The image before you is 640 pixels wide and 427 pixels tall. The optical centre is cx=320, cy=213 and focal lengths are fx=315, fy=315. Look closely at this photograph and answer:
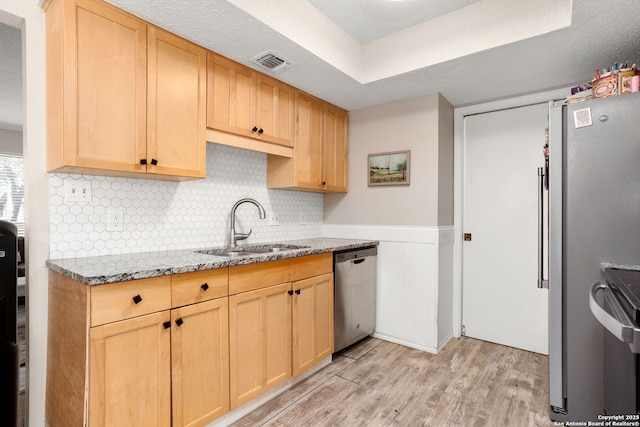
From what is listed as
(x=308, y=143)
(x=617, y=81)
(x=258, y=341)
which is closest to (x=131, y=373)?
(x=258, y=341)

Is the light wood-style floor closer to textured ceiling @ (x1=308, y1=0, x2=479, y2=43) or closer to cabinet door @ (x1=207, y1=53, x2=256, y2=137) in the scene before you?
cabinet door @ (x1=207, y1=53, x2=256, y2=137)

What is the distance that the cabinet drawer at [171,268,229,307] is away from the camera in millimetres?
1530

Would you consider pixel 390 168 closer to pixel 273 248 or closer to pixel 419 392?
pixel 273 248

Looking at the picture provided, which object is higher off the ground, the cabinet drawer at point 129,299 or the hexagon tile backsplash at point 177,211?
the hexagon tile backsplash at point 177,211

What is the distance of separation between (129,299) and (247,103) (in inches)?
59.0

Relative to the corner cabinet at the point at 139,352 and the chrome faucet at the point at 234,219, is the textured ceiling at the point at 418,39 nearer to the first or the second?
the chrome faucet at the point at 234,219

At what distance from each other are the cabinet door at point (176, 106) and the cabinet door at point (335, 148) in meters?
1.29

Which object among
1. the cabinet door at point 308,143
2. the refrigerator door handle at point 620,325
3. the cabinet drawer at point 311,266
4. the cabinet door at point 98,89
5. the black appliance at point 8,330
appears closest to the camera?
the refrigerator door handle at point 620,325

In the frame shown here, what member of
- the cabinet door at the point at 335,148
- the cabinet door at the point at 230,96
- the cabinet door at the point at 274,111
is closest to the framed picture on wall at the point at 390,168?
the cabinet door at the point at 335,148

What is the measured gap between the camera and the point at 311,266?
2.30 meters

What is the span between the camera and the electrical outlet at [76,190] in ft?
5.66

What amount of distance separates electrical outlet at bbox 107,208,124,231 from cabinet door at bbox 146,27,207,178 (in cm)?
38

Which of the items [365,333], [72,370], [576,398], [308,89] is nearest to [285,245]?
[365,333]

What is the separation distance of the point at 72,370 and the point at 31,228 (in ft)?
2.53
